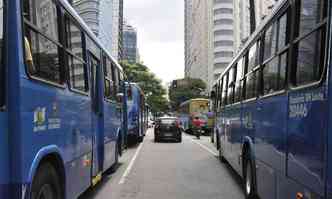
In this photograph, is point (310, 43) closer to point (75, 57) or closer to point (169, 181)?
point (75, 57)

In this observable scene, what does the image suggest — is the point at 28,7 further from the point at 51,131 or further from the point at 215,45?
the point at 215,45

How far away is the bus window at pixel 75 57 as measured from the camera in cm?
688

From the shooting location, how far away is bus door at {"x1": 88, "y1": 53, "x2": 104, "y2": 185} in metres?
9.12

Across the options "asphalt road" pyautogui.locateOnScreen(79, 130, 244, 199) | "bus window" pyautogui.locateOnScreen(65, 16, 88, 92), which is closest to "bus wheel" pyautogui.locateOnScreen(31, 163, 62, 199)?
"bus window" pyautogui.locateOnScreen(65, 16, 88, 92)

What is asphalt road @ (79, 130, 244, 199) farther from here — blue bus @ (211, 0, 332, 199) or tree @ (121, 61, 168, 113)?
tree @ (121, 61, 168, 113)

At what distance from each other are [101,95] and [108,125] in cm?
116

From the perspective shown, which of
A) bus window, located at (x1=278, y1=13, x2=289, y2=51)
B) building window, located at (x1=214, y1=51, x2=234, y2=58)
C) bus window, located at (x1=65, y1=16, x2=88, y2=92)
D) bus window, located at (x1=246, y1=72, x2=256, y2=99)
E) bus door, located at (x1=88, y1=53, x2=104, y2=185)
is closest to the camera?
bus window, located at (x1=278, y1=13, x2=289, y2=51)

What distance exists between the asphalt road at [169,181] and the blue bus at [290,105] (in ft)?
4.70

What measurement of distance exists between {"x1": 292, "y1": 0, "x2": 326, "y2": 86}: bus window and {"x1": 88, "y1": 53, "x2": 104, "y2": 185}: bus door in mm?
4605

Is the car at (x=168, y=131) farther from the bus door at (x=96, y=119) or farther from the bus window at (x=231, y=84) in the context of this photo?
the bus door at (x=96, y=119)

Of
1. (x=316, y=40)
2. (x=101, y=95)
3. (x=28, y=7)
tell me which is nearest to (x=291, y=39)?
(x=316, y=40)

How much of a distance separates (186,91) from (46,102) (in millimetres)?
89868

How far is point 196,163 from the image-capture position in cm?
1580

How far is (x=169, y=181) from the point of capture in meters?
11.5
